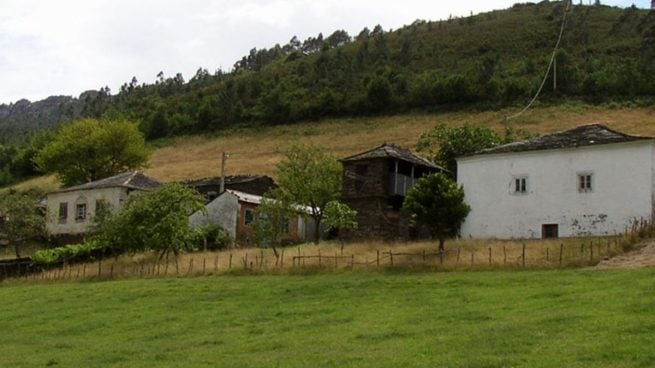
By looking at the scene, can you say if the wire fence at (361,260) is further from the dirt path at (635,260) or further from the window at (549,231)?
the window at (549,231)

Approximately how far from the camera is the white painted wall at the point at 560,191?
36.3 m

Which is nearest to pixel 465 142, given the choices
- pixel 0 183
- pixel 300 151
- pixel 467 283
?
pixel 300 151

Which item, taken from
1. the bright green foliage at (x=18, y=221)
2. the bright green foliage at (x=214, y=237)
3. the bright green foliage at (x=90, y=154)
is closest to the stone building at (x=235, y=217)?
the bright green foliage at (x=214, y=237)

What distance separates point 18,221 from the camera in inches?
2135

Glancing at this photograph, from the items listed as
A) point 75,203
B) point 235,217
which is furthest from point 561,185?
point 75,203

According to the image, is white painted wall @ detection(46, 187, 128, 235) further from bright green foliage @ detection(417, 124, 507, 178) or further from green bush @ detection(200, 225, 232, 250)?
bright green foliage @ detection(417, 124, 507, 178)

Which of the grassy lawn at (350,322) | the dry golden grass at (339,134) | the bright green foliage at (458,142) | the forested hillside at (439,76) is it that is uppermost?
the forested hillside at (439,76)

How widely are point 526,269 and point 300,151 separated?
2270 centimetres

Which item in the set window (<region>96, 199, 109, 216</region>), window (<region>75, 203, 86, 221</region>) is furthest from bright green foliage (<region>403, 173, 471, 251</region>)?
window (<region>75, 203, 86, 221</region>)

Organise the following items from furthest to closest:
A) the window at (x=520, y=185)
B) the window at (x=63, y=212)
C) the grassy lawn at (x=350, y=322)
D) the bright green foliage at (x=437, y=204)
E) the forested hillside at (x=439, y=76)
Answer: the forested hillside at (x=439, y=76)
the window at (x=63, y=212)
the window at (x=520, y=185)
the bright green foliage at (x=437, y=204)
the grassy lawn at (x=350, y=322)

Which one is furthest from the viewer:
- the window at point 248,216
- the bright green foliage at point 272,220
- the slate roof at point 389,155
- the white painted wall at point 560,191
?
the window at point 248,216

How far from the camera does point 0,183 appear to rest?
366 feet

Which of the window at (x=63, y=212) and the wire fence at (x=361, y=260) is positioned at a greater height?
the window at (x=63, y=212)

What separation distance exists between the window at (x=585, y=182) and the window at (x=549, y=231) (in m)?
2.06
